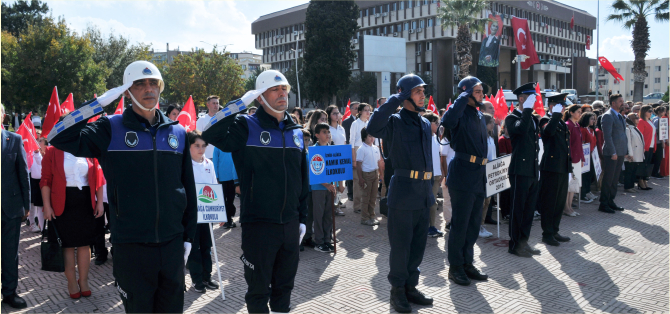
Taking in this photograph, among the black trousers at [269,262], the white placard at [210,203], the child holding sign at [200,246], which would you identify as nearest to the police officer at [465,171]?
the black trousers at [269,262]

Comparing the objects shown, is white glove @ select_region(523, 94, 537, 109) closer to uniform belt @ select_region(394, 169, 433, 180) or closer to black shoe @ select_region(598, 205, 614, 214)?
uniform belt @ select_region(394, 169, 433, 180)

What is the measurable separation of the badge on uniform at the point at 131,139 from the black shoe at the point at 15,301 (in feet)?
10.6

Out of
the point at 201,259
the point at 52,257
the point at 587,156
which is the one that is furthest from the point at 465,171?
the point at 587,156

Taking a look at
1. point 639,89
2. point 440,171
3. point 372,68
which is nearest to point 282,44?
point 372,68

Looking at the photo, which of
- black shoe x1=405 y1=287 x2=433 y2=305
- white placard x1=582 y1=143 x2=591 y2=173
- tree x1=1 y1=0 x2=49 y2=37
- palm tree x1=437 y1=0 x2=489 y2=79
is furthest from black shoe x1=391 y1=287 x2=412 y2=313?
tree x1=1 y1=0 x2=49 y2=37

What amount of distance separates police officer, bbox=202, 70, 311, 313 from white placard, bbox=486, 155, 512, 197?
4161 millimetres

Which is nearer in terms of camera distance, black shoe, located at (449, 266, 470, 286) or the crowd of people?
the crowd of people

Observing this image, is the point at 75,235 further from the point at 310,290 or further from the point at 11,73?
the point at 11,73

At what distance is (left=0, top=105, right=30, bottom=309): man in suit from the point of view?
510 cm

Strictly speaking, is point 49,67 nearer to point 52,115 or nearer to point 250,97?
point 52,115

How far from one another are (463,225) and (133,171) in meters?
3.93

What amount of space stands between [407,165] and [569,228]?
208 inches

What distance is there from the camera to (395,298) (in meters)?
4.96

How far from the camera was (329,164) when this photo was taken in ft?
24.7
